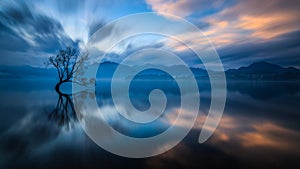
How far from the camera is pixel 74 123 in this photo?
205 inches

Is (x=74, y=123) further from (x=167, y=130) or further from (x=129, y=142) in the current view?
(x=167, y=130)

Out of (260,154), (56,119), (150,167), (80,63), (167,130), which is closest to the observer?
(150,167)

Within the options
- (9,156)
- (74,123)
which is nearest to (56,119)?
(74,123)

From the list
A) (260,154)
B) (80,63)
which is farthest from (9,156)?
(80,63)

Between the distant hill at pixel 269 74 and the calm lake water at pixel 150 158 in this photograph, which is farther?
the distant hill at pixel 269 74

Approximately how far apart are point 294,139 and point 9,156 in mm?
7169

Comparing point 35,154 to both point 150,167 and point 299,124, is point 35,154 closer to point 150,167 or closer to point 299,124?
point 150,167

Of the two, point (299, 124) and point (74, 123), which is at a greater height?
point (74, 123)

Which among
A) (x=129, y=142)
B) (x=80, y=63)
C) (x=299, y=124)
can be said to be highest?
(x=80, y=63)

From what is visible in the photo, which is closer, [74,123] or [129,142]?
[129,142]

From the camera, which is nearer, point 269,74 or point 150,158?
point 150,158

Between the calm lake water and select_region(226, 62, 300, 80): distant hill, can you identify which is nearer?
the calm lake water

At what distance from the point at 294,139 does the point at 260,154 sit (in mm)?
1960

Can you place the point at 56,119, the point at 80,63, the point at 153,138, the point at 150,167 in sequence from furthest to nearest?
the point at 80,63 < the point at 56,119 < the point at 153,138 < the point at 150,167
